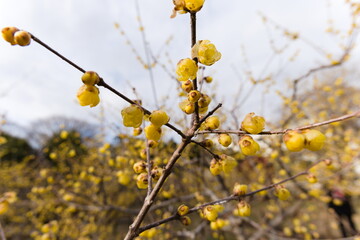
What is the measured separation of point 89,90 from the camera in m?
0.73

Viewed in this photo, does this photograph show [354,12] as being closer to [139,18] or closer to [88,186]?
[139,18]

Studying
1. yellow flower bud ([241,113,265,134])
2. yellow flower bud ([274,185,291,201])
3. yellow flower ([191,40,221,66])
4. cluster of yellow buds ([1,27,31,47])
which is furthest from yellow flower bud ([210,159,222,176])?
cluster of yellow buds ([1,27,31,47])

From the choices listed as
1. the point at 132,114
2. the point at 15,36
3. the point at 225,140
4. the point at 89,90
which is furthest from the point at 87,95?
the point at 225,140

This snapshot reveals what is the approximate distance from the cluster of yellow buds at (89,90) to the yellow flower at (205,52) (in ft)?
1.26

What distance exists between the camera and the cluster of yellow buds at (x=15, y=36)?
25.5 inches

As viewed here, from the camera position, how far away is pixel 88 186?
5.88 m

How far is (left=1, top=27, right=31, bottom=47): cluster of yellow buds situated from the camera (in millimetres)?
649

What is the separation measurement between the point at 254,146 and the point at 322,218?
10666mm

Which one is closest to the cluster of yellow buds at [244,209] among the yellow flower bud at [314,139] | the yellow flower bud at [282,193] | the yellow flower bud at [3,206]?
the yellow flower bud at [282,193]

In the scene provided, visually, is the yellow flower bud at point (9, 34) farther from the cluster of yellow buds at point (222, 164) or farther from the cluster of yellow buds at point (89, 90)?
the cluster of yellow buds at point (222, 164)

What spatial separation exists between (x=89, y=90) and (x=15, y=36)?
0.28 metres

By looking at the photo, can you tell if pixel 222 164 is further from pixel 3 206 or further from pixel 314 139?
pixel 3 206

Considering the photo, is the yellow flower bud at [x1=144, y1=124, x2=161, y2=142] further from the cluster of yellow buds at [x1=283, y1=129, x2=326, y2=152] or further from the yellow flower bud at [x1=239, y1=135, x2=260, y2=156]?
the cluster of yellow buds at [x1=283, y1=129, x2=326, y2=152]

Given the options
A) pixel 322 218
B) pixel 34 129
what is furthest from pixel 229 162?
pixel 34 129
